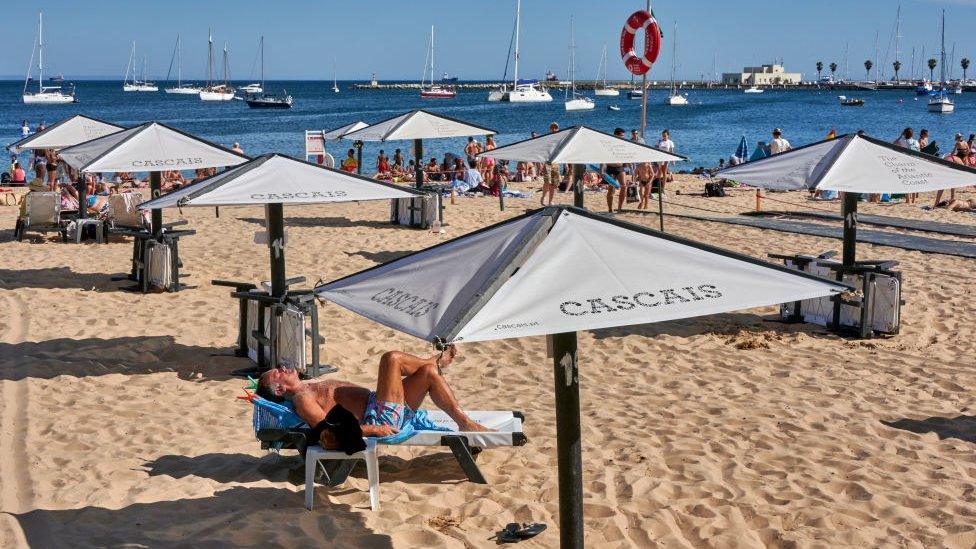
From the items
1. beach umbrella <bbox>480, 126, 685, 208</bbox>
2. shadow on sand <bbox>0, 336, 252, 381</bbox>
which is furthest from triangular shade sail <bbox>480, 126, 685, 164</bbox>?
shadow on sand <bbox>0, 336, 252, 381</bbox>

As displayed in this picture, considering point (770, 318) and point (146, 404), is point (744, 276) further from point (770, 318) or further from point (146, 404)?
point (770, 318)

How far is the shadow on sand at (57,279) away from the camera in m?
11.7

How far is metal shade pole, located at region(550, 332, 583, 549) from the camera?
4293 mm

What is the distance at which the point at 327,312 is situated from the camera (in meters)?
10.4

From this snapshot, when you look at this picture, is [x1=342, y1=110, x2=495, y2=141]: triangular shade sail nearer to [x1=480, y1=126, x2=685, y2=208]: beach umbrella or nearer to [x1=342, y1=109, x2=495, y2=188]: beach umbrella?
[x1=342, y1=109, x2=495, y2=188]: beach umbrella

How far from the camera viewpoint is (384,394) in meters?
5.86

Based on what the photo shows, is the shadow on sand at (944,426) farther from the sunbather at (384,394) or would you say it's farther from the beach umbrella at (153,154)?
the beach umbrella at (153,154)

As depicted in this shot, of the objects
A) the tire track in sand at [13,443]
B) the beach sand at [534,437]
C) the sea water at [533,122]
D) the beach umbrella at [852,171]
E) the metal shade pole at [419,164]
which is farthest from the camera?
the sea water at [533,122]

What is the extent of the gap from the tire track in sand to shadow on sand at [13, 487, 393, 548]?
9cm

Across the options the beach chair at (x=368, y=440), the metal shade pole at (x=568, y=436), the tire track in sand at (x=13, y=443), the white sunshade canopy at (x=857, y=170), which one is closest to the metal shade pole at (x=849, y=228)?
the white sunshade canopy at (x=857, y=170)

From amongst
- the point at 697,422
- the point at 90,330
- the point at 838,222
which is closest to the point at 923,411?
the point at 697,422

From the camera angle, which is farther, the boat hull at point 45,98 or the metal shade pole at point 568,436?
the boat hull at point 45,98

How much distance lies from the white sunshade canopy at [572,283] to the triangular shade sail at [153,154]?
6957 mm

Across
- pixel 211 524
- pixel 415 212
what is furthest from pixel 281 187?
pixel 415 212
